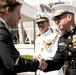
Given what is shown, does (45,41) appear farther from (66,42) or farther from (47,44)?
(66,42)

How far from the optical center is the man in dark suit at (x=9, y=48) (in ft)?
8.38

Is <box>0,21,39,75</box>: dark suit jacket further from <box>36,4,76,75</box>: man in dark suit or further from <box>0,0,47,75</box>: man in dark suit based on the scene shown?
<box>36,4,76,75</box>: man in dark suit

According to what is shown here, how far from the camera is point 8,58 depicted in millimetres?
2547

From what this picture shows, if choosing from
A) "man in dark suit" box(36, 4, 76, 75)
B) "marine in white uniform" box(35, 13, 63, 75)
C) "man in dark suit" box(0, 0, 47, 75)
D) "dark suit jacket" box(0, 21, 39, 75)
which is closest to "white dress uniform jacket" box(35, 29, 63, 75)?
"marine in white uniform" box(35, 13, 63, 75)

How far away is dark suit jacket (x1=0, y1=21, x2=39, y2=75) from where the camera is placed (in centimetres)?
255

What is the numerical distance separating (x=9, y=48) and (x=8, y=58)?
87 mm

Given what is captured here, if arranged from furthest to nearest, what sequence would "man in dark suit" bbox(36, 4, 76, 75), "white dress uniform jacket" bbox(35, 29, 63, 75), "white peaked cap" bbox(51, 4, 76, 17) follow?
"white dress uniform jacket" bbox(35, 29, 63, 75)
"white peaked cap" bbox(51, 4, 76, 17)
"man in dark suit" bbox(36, 4, 76, 75)

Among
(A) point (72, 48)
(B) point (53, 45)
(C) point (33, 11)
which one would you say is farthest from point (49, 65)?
(C) point (33, 11)

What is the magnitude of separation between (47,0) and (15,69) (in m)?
16.1

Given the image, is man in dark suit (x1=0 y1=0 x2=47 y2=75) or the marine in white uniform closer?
man in dark suit (x1=0 y1=0 x2=47 y2=75)

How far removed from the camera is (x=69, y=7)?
12.1 ft

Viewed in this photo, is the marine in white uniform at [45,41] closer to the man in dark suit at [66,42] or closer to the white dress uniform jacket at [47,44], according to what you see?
the white dress uniform jacket at [47,44]

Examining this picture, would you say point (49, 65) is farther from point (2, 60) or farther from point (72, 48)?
point (2, 60)

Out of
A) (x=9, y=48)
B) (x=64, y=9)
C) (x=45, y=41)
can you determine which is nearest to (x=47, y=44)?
(x=45, y=41)
